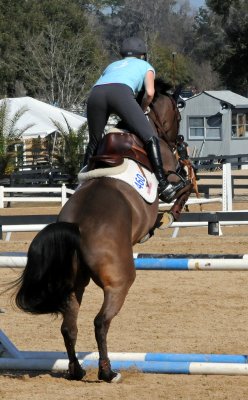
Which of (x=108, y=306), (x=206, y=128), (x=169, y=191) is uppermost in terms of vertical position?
(x=169, y=191)

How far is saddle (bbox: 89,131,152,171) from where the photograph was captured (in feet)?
22.6

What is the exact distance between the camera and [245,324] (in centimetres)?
900

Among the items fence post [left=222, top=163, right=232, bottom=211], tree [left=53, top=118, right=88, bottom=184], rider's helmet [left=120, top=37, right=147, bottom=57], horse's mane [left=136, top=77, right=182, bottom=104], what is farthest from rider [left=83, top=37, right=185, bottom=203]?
tree [left=53, top=118, right=88, bottom=184]

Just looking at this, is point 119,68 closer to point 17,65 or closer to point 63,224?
point 63,224

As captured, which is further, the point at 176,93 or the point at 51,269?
the point at 176,93

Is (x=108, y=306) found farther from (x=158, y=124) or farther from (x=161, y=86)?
(x=161, y=86)

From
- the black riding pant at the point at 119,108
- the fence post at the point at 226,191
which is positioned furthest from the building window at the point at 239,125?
the black riding pant at the point at 119,108

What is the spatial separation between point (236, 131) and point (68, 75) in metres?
11.1

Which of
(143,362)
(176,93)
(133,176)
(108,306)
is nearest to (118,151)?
(133,176)

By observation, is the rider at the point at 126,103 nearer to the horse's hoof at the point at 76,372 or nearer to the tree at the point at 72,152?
the horse's hoof at the point at 76,372

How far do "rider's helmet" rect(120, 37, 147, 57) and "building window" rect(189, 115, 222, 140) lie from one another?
49981mm

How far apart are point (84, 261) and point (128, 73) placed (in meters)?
1.65

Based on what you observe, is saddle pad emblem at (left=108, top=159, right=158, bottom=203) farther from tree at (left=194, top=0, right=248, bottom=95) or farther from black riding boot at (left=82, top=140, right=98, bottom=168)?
tree at (left=194, top=0, right=248, bottom=95)

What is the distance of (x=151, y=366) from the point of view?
6777 mm
